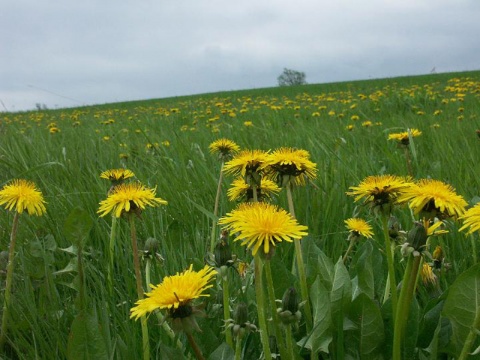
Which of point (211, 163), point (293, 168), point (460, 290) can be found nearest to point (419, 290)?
point (460, 290)

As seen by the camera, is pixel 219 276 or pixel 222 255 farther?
pixel 219 276

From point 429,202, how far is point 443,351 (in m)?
0.31

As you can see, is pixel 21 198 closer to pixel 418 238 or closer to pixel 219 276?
pixel 219 276

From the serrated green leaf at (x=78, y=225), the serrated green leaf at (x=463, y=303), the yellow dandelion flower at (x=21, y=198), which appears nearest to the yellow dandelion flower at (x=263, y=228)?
the serrated green leaf at (x=463, y=303)

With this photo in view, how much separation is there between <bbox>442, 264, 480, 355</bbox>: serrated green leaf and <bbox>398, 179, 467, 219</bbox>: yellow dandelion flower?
11 cm

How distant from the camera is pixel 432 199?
2.79ft

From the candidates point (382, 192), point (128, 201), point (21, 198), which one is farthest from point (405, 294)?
point (21, 198)

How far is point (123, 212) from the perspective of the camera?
1019 mm

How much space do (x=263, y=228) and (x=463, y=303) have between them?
1.30 ft

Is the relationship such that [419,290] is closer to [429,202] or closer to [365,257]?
[365,257]

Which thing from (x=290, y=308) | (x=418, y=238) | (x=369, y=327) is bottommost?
(x=369, y=327)

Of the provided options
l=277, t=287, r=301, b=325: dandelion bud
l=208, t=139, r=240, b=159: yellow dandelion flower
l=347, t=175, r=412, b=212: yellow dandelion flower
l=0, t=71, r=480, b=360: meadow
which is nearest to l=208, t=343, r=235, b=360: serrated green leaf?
l=0, t=71, r=480, b=360: meadow

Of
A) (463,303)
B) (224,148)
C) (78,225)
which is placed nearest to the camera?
(463,303)

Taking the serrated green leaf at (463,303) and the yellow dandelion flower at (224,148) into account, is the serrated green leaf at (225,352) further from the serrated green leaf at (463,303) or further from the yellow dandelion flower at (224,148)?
the yellow dandelion flower at (224,148)
